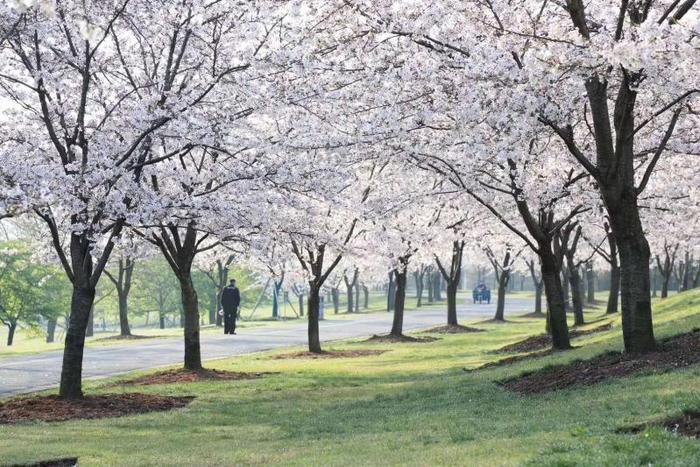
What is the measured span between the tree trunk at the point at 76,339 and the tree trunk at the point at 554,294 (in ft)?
34.6

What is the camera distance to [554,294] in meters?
20.7

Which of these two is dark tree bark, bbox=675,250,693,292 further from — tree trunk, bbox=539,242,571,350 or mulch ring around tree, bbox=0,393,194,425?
mulch ring around tree, bbox=0,393,194,425

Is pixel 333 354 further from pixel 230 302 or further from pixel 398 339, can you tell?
pixel 230 302

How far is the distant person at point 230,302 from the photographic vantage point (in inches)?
1419

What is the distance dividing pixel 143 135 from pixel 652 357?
967 centimetres

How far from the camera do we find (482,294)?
90.3 m

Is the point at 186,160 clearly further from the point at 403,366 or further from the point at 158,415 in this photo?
the point at 158,415

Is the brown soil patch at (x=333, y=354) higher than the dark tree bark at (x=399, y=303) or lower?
lower

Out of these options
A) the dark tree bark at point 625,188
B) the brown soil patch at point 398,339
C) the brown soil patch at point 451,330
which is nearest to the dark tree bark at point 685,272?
the brown soil patch at point 451,330

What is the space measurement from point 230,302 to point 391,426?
2557cm

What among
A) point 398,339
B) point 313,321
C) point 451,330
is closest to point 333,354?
point 313,321

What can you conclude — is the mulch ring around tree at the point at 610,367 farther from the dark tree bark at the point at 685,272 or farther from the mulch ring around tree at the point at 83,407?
the dark tree bark at the point at 685,272

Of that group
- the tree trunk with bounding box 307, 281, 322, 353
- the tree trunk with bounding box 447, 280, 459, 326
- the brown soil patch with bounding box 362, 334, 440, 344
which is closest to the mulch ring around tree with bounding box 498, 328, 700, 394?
the tree trunk with bounding box 307, 281, 322, 353

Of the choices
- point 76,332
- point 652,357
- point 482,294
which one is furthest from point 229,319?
point 482,294
